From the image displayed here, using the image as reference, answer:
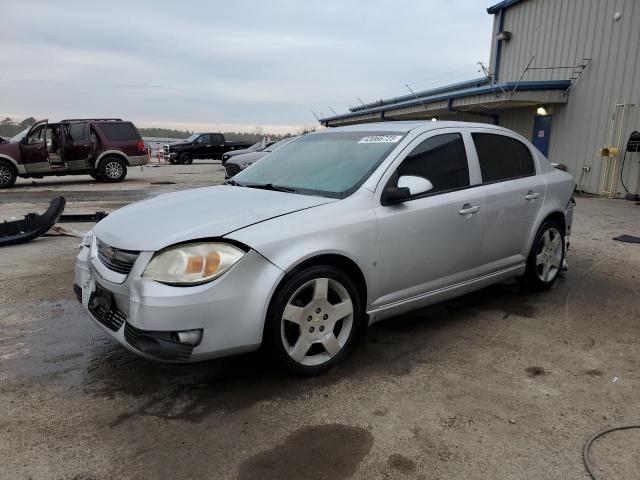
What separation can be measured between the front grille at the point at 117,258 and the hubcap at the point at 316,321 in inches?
36.1

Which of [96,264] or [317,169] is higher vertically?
[317,169]

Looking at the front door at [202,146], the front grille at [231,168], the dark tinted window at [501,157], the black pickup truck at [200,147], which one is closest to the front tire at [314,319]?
the dark tinted window at [501,157]

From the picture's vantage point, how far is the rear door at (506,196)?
411 centimetres

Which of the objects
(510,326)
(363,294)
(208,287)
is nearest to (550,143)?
(510,326)

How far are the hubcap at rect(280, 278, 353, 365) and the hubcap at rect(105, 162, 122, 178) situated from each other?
50.1 feet

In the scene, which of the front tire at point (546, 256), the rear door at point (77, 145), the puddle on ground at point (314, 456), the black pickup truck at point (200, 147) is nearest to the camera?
the puddle on ground at point (314, 456)

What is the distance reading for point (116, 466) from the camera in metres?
2.32

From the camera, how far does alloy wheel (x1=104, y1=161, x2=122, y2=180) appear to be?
16.5 m

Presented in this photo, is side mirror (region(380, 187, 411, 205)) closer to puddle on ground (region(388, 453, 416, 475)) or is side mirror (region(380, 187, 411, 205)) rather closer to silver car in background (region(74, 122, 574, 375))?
silver car in background (region(74, 122, 574, 375))

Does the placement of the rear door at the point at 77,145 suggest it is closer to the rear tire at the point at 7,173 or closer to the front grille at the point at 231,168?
the rear tire at the point at 7,173

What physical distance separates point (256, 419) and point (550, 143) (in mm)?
14260

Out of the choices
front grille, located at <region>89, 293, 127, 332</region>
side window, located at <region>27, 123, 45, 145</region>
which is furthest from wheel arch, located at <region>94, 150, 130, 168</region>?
front grille, located at <region>89, 293, 127, 332</region>

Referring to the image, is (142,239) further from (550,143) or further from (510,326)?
(550,143)

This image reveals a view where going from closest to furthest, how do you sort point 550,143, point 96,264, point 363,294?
point 96,264 → point 363,294 → point 550,143
